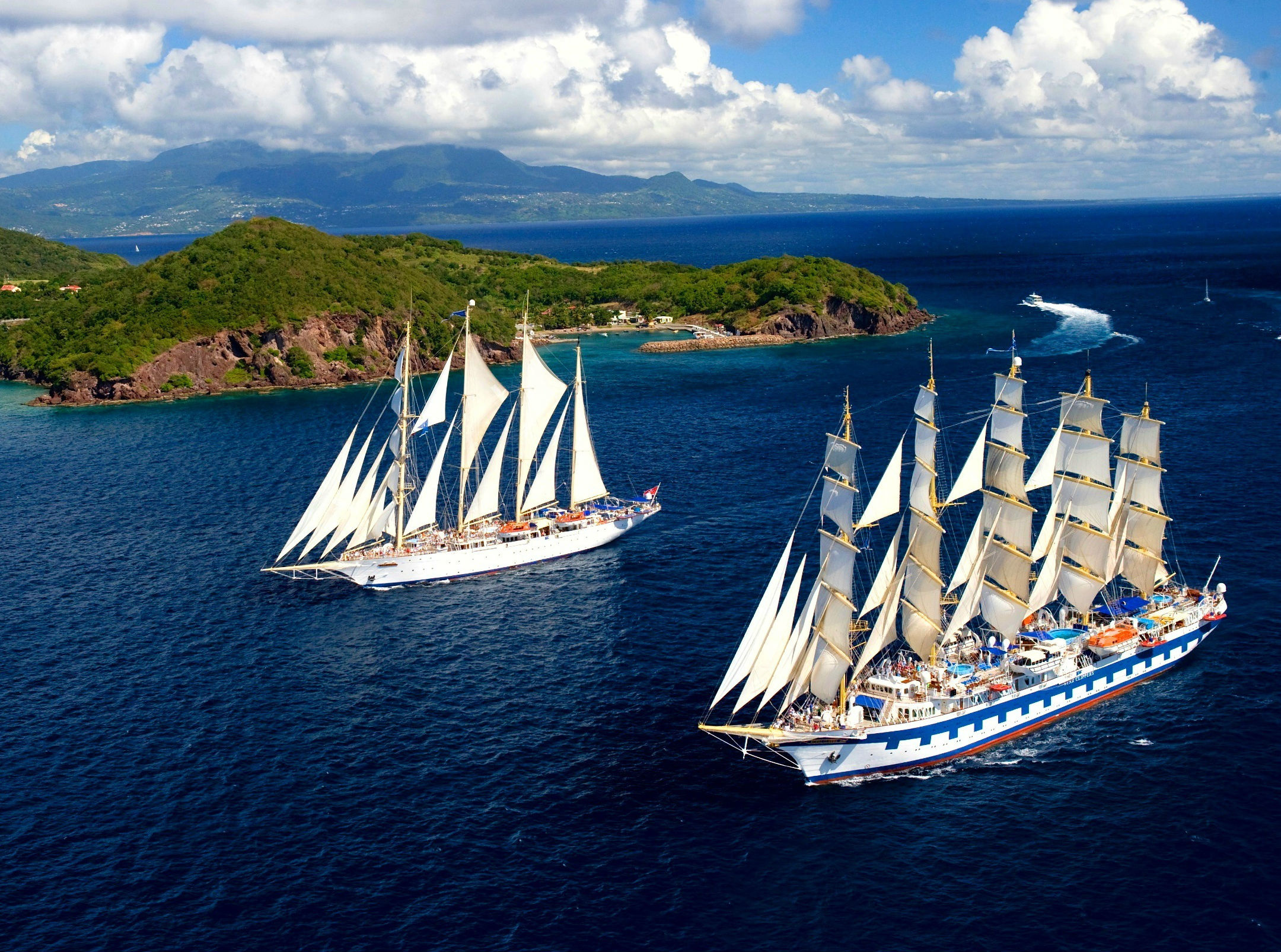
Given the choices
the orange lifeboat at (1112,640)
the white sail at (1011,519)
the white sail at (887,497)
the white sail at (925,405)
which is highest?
the white sail at (925,405)

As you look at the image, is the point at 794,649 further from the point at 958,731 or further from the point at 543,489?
the point at 543,489

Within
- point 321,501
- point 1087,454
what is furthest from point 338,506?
point 1087,454

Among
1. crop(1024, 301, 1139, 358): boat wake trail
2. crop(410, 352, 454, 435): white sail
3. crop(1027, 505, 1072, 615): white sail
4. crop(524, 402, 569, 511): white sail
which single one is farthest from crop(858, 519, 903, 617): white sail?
crop(1024, 301, 1139, 358): boat wake trail

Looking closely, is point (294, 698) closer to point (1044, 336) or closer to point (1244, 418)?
point (1244, 418)

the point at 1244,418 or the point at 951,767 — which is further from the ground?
the point at 1244,418

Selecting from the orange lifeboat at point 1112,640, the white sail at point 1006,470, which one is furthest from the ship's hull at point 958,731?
the white sail at point 1006,470

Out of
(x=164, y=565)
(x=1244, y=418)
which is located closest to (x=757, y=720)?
(x=164, y=565)

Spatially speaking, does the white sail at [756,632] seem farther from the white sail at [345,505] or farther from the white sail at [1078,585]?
the white sail at [345,505]
